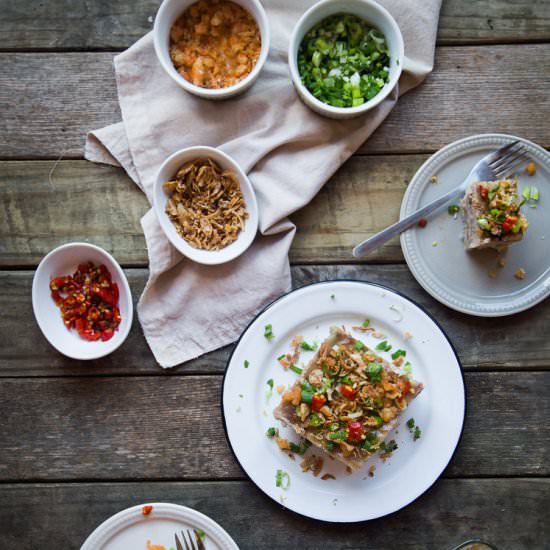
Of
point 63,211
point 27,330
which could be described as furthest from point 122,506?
point 63,211

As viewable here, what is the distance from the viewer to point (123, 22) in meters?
2.38

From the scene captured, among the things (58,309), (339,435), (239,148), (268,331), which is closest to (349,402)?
(339,435)

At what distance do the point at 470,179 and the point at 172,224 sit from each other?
1.16 meters

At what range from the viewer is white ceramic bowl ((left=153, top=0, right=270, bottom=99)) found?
2.16 metres

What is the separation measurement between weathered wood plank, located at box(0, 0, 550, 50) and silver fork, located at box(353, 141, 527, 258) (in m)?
0.48

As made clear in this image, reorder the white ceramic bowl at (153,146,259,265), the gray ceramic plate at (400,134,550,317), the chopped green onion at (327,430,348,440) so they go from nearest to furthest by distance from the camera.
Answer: the chopped green onion at (327,430,348,440) → the white ceramic bowl at (153,146,259,265) → the gray ceramic plate at (400,134,550,317)

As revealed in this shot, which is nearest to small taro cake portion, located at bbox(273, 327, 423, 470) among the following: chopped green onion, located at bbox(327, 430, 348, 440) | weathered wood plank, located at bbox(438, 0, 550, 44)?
chopped green onion, located at bbox(327, 430, 348, 440)

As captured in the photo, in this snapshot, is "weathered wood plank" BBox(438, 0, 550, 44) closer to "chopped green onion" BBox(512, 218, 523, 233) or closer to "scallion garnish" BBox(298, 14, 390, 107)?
"scallion garnish" BBox(298, 14, 390, 107)

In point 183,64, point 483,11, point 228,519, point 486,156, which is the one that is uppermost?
point 483,11

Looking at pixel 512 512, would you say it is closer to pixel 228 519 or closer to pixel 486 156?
pixel 228 519

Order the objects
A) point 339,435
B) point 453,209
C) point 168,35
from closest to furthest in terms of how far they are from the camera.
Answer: point 339,435
point 168,35
point 453,209

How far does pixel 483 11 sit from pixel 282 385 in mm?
1693

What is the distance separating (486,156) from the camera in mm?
2322

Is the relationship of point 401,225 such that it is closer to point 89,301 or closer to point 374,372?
point 374,372
